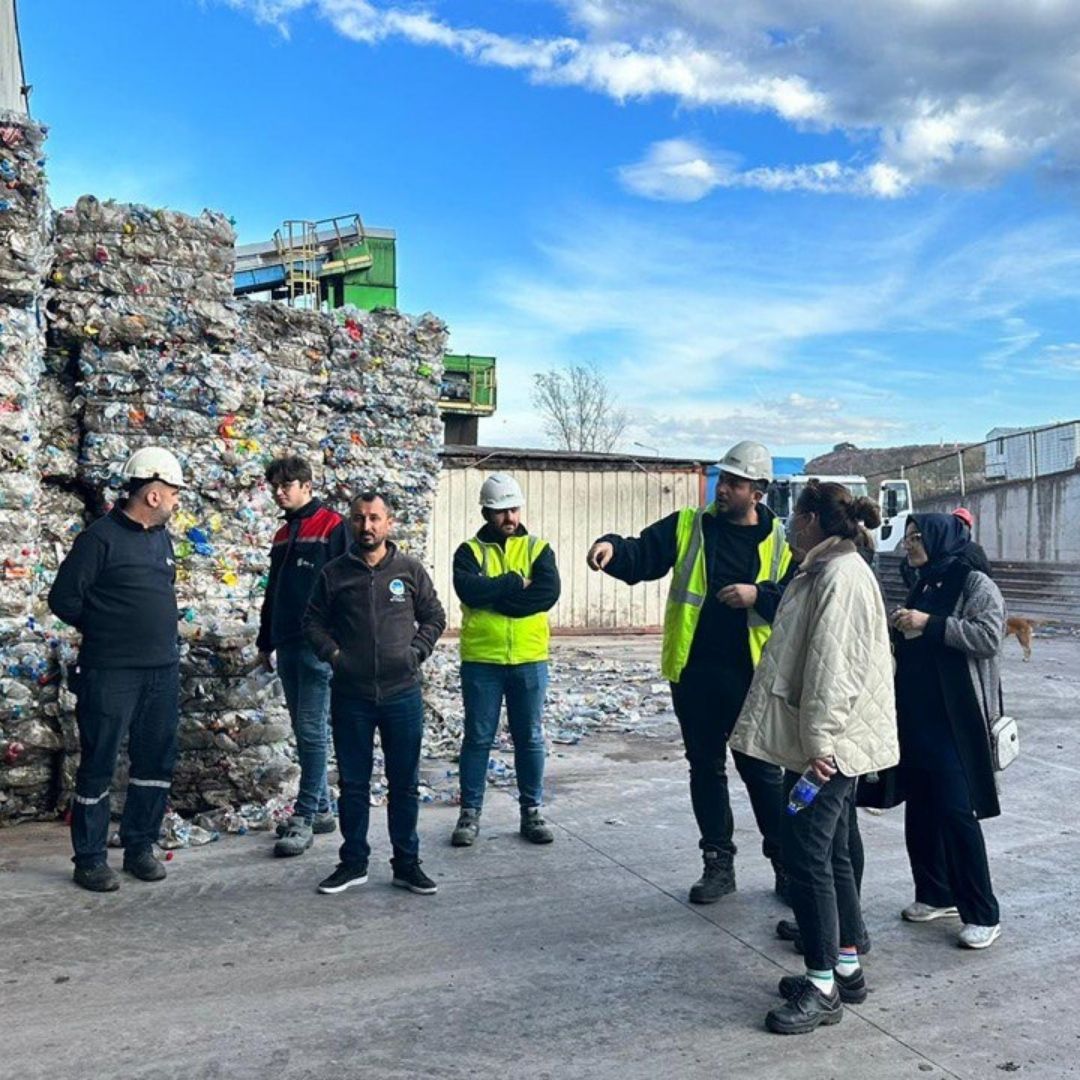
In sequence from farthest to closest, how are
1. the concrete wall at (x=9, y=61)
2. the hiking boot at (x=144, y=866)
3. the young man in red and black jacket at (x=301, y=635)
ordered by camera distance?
the concrete wall at (x=9, y=61), the young man in red and black jacket at (x=301, y=635), the hiking boot at (x=144, y=866)

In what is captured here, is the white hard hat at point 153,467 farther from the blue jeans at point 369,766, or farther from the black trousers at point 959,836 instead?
the black trousers at point 959,836

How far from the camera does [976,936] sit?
176 inches

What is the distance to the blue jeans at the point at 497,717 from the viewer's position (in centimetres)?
588

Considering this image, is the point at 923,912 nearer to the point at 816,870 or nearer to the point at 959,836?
the point at 959,836

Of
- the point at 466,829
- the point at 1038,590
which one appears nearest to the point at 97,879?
the point at 466,829

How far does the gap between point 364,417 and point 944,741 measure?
21.0 ft

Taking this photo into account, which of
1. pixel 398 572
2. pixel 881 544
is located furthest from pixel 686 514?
pixel 881 544

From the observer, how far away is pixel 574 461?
1803 centimetres

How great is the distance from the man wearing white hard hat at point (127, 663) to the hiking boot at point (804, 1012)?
9.84 feet

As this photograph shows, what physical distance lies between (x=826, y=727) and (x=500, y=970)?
5.21ft

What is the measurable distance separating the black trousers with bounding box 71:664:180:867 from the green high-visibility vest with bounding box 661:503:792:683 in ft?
7.96

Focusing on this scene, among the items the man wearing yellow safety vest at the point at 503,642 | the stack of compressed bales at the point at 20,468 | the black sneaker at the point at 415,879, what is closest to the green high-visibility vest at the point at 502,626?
the man wearing yellow safety vest at the point at 503,642

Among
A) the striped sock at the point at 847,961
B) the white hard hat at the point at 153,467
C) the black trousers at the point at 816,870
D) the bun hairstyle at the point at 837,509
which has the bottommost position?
the striped sock at the point at 847,961

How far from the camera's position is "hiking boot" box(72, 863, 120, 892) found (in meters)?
5.02
